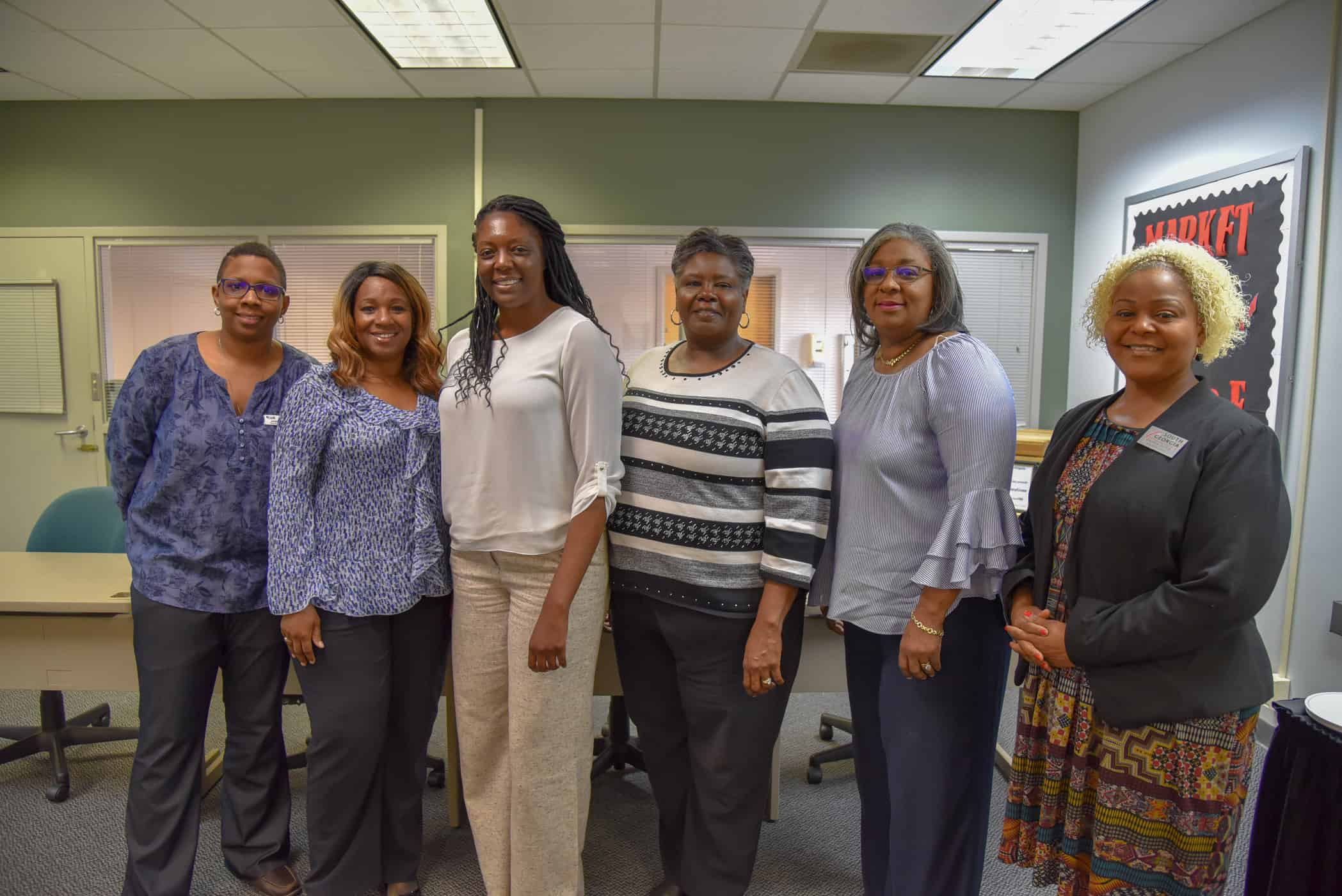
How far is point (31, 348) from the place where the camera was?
4.43 m

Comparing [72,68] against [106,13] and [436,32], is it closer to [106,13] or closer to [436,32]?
[106,13]

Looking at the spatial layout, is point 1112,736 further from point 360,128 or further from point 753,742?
point 360,128

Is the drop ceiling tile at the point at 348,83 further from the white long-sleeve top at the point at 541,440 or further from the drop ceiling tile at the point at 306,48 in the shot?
the white long-sleeve top at the point at 541,440

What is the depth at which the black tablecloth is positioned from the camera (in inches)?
48.7

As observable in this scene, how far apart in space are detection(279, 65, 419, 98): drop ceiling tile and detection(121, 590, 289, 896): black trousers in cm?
308

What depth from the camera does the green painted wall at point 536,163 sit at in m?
4.26

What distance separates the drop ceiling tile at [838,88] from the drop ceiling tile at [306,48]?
2.05m

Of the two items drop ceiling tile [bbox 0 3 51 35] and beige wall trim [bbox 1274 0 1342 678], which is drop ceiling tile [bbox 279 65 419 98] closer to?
drop ceiling tile [bbox 0 3 51 35]

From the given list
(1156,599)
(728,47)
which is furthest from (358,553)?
(728,47)

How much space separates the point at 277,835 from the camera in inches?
77.9

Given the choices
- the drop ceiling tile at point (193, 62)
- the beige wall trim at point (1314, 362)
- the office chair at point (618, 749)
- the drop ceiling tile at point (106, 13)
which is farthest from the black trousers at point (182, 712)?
the beige wall trim at point (1314, 362)

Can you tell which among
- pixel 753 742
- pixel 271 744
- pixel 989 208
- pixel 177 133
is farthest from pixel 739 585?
pixel 177 133

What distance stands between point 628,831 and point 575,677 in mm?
937

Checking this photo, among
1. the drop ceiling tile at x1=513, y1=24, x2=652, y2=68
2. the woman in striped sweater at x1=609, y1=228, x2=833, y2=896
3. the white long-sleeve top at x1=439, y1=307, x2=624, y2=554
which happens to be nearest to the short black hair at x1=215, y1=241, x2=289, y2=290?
the white long-sleeve top at x1=439, y1=307, x2=624, y2=554
